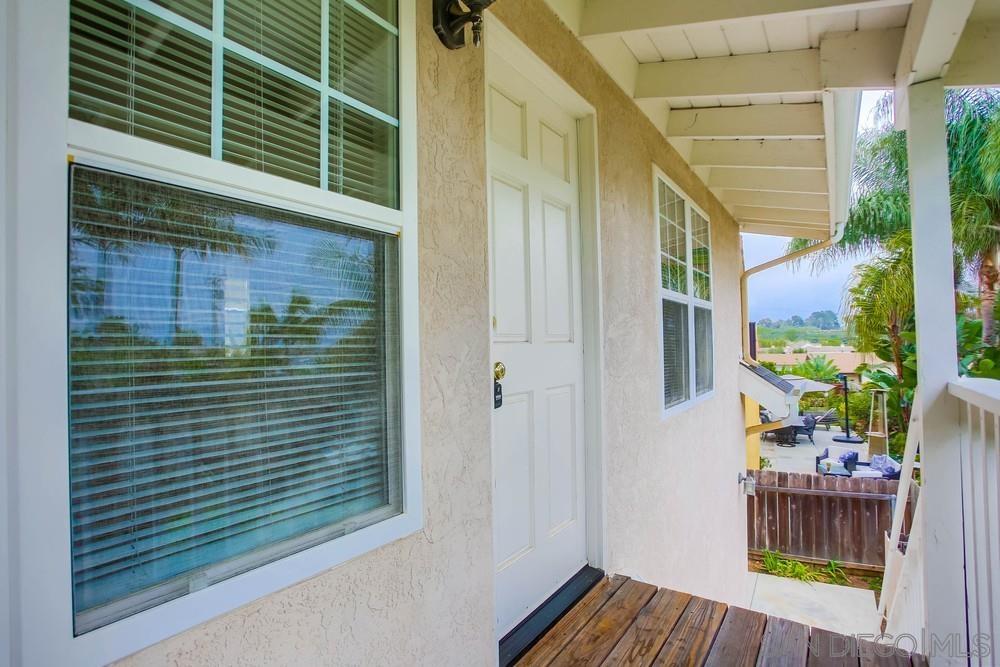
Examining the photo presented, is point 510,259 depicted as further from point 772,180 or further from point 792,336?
point 792,336

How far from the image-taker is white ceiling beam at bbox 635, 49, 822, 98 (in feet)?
8.54

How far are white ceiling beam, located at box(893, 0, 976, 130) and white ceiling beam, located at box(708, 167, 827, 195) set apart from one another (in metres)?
2.44

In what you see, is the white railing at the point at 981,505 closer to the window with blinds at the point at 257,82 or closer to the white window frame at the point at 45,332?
the window with blinds at the point at 257,82

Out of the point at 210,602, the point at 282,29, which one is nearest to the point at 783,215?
the point at 282,29

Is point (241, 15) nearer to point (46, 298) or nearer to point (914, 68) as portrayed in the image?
point (46, 298)

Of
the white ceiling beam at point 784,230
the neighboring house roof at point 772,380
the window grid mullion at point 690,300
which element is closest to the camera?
the window grid mullion at point 690,300

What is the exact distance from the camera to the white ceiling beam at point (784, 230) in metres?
6.40

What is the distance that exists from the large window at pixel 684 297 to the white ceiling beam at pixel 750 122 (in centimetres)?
41

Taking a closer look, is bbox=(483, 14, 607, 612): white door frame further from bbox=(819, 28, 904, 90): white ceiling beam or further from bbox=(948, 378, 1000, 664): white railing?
bbox=(948, 378, 1000, 664): white railing

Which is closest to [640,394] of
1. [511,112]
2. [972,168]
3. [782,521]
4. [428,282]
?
[511,112]

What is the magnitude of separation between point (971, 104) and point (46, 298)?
585 inches

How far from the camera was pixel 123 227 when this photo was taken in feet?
2.77

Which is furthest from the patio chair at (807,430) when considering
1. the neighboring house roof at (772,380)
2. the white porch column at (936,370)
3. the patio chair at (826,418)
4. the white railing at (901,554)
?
the white porch column at (936,370)

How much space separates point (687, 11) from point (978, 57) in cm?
103
